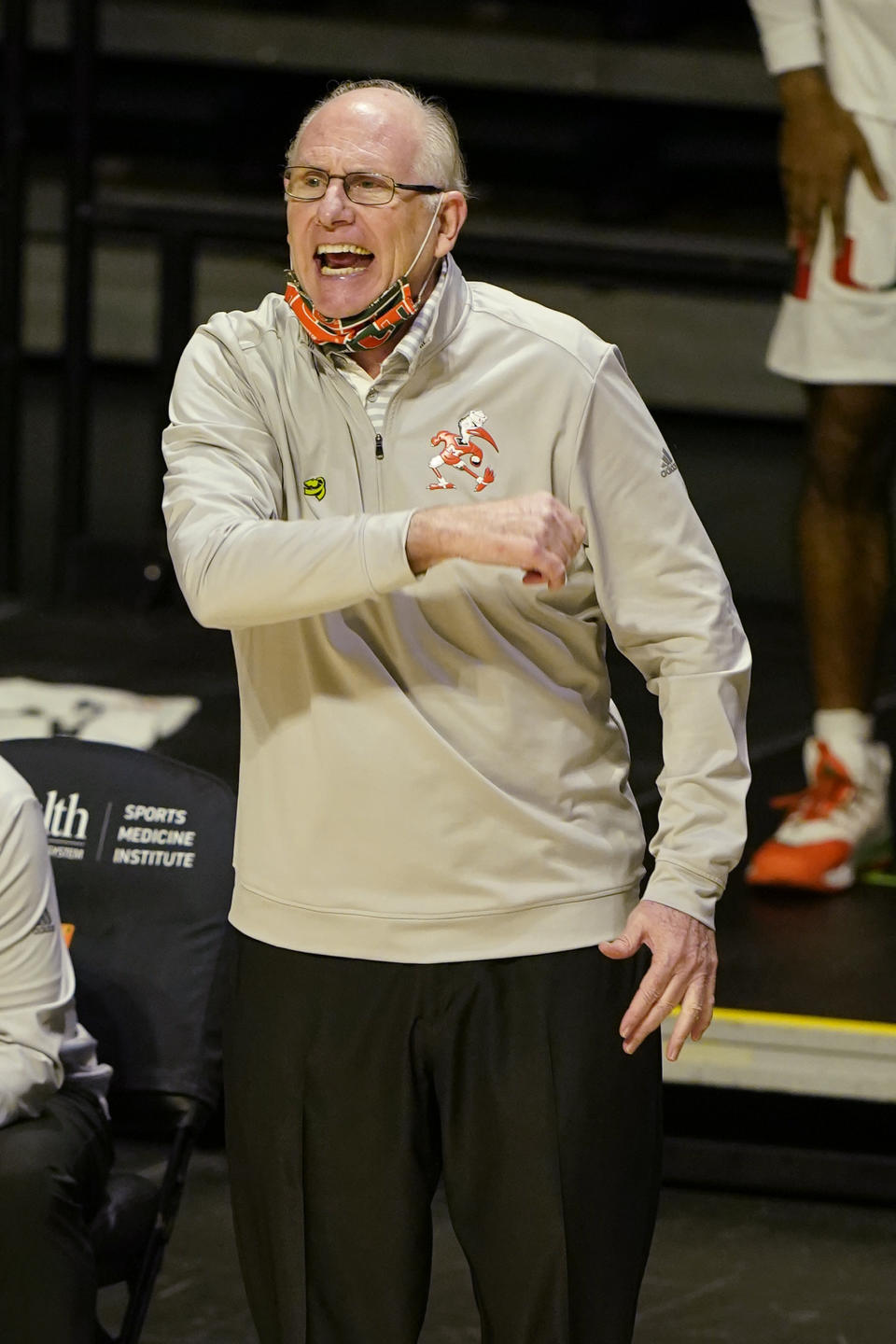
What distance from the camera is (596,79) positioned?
8.62 metres

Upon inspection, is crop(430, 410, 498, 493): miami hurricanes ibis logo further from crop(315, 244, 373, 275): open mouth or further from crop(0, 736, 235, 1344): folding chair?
crop(0, 736, 235, 1344): folding chair

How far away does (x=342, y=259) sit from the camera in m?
1.58

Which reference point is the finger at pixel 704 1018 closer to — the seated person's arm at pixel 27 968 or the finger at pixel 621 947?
the finger at pixel 621 947

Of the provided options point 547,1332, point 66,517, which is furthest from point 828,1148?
point 66,517

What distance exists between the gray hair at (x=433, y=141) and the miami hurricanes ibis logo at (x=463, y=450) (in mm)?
198

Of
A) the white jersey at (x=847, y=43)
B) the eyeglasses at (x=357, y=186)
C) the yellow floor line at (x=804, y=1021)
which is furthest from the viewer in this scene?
the white jersey at (x=847, y=43)

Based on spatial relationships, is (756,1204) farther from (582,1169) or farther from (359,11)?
(359,11)

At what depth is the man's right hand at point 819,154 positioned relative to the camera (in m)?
2.70

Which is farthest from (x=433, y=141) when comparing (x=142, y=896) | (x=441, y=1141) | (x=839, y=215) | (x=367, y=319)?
(x=839, y=215)

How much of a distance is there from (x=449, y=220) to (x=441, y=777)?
1.51ft

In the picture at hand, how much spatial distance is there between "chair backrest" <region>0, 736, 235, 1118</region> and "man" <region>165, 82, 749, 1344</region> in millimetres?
527

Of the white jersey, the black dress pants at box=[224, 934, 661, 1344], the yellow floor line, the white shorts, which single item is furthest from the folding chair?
the white jersey

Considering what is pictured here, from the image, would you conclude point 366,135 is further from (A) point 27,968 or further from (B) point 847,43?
(B) point 847,43

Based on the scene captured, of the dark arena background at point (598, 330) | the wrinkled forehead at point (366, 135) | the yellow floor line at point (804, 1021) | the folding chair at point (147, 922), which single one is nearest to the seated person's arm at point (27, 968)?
the folding chair at point (147, 922)
